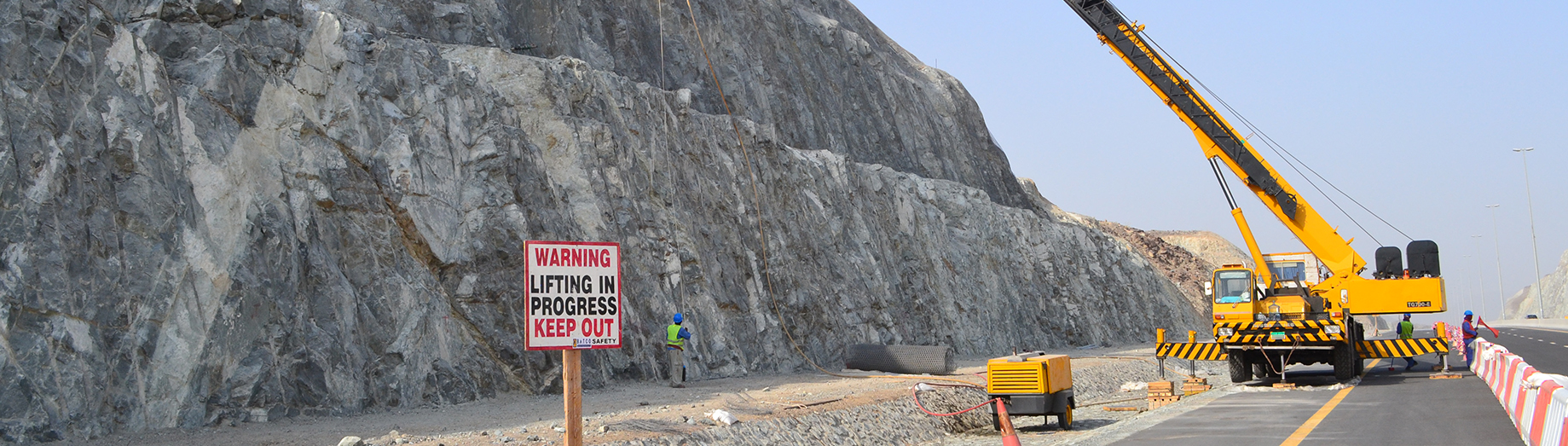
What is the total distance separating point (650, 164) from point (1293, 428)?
544 inches

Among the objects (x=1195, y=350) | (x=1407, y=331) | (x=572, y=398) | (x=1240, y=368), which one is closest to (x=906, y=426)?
(x=1195, y=350)

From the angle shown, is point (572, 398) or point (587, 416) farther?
point (587, 416)

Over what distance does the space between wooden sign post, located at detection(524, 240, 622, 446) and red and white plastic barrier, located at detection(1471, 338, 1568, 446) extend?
24.9ft

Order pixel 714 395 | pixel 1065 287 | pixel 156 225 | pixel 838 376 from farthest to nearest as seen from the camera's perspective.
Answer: pixel 1065 287
pixel 838 376
pixel 714 395
pixel 156 225

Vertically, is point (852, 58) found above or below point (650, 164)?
above

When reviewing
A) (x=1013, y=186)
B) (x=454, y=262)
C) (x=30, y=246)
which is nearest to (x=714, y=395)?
(x=454, y=262)

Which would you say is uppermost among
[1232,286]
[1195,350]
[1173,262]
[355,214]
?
[1173,262]

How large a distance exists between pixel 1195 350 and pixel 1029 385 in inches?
299

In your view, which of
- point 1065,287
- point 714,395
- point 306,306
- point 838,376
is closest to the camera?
point 306,306

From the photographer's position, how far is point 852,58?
44000 millimetres

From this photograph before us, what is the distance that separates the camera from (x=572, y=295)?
7.40 m

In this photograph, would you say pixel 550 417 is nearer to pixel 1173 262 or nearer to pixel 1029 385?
pixel 1029 385

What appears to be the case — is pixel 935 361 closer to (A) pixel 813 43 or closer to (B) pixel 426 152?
(B) pixel 426 152

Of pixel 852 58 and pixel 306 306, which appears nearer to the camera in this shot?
pixel 306 306
